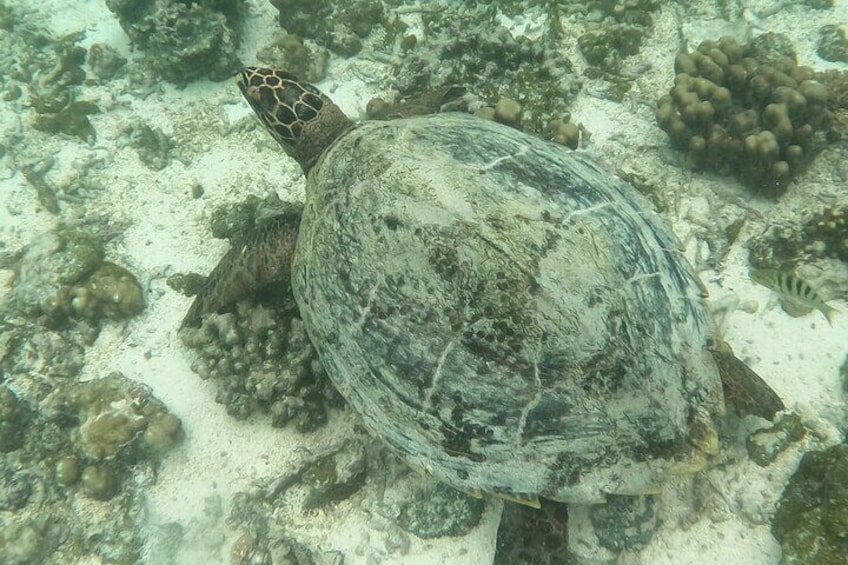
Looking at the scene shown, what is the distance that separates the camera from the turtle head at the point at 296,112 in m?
3.64

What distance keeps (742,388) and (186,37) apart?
5.81m

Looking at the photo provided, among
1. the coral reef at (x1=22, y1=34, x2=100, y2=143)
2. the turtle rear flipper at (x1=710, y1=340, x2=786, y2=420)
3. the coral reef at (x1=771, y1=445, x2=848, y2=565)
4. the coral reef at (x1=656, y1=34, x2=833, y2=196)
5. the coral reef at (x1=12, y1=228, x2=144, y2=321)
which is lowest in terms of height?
the coral reef at (x1=12, y1=228, x2=144, y2=321)

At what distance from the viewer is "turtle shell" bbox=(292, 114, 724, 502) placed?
2180mm

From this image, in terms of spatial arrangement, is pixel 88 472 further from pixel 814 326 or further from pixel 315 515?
pixel 814 326

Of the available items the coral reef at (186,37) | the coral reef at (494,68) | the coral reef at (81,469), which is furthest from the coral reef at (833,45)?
the coral reef at (81,469)

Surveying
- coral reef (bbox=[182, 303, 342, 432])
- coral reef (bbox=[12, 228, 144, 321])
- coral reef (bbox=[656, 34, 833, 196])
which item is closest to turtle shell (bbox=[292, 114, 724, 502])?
coral reef (bbox=[182, 303, 342, 432])

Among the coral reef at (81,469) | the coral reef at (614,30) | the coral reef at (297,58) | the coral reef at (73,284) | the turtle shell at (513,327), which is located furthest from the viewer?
the coral reef at (297,58)

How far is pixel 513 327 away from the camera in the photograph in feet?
7.23

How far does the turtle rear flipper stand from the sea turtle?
0.02m

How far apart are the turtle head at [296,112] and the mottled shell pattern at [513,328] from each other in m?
1.13

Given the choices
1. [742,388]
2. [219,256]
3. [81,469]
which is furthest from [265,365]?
[742,388]

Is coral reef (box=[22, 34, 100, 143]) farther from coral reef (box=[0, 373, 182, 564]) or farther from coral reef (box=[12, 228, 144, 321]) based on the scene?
coral reef (box=[0, 373, 182, 564])

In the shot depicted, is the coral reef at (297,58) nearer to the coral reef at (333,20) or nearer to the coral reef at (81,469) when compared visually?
the coral reef at (333,20)

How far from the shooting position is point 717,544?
269cm
